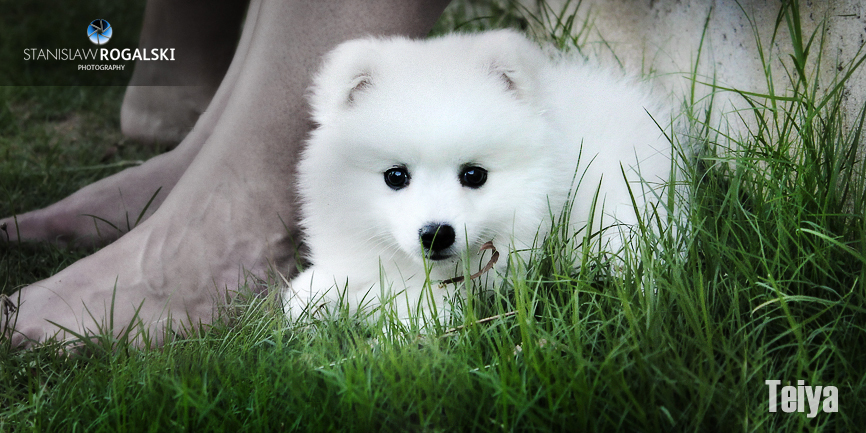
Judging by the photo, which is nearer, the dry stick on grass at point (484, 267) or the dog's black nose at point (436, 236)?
the dog's black nose at point (436, 236)

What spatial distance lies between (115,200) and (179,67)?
0.86 meters

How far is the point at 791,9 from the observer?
6.29 feet

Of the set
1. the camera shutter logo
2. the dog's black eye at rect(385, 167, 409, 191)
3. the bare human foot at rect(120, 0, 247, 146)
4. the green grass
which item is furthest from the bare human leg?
the camera shutter logo

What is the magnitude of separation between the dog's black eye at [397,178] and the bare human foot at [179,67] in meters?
1.68

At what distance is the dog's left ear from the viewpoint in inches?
60.9

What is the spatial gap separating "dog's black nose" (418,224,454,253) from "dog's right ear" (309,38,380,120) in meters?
0.37

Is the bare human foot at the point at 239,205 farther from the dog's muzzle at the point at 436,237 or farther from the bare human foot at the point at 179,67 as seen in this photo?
the bare human foot at the point at 179,67

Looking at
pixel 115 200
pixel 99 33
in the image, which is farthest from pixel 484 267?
pixel 99 33

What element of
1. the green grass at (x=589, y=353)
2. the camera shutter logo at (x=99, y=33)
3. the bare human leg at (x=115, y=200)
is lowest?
the green grass at (x=589, y=353)

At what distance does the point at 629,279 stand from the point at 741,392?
0.34 metres

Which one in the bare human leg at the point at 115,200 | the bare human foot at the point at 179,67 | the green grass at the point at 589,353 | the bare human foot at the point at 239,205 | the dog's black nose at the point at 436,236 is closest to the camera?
the green grass at the point at 589,353

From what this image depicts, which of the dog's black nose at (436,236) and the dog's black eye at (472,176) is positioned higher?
the dog's black eye at (472,176)

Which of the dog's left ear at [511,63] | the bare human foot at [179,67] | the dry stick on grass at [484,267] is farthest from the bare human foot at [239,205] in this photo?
the bare human foot at [179,67]

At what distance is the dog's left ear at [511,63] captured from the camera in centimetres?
155
